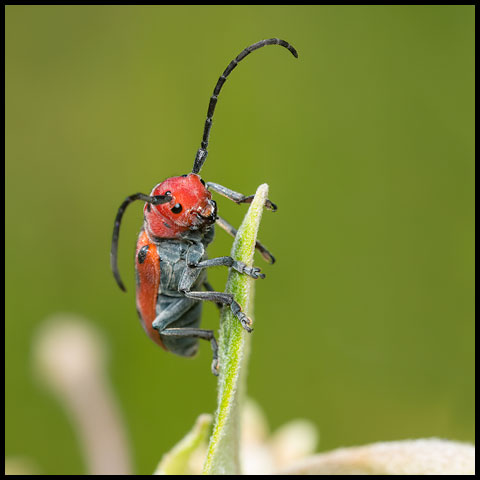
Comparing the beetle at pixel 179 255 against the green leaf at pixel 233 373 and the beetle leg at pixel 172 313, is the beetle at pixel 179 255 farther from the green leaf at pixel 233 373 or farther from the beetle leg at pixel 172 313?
the green leaf at pixel 233 373

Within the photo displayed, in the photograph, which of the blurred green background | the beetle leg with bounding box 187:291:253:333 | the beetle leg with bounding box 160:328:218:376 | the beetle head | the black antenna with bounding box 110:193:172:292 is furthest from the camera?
the blurred green background

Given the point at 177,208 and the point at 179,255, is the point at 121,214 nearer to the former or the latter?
the point at 177,208

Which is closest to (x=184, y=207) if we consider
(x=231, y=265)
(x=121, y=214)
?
(x=121, y=214)

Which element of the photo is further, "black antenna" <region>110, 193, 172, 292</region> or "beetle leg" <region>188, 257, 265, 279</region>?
"black antenna" <region>110, 193, 172, 292</region>

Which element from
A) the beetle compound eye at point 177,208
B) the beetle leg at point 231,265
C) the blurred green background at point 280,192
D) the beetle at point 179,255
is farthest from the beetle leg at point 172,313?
the blurred green background at point 280,192

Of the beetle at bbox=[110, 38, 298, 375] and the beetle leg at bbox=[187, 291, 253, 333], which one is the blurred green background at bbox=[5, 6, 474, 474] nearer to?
the beetle at bbox=[110, 38, 298, 375]

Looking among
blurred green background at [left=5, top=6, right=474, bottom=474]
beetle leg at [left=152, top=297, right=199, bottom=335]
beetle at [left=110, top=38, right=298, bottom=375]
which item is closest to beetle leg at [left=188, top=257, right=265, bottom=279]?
beetle at [left=110, top=38, right=298, bottom=375]
